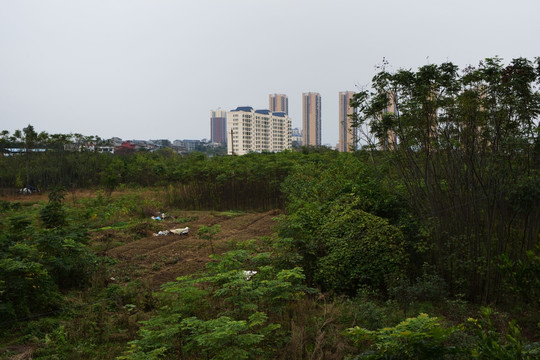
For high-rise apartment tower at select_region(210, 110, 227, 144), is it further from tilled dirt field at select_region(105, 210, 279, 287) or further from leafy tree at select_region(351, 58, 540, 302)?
leafy tree at select_region(351, 58, 540, 302)

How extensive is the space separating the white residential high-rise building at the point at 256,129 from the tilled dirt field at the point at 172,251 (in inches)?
1869

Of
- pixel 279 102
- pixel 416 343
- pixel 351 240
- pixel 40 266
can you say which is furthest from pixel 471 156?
pixel 279 102

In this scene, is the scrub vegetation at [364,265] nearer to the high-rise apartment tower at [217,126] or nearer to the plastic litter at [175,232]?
the plastic litter at [175,232]

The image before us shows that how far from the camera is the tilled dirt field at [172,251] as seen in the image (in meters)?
6.84

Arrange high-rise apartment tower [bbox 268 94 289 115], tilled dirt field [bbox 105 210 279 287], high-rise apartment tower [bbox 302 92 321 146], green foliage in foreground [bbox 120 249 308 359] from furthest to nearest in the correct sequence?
high-rise apartment tower [bbox 268 94 289 115]
high-rise apartment tower [bbox 302 92 321 146]
tilled dirt field [bbox 105 210 279 287]
green foliage in foreground [bbox 120 249 308 359]

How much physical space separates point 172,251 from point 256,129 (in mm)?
58342

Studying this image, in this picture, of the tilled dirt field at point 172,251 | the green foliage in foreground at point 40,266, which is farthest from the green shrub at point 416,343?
the tilled dirt field at point 172,251

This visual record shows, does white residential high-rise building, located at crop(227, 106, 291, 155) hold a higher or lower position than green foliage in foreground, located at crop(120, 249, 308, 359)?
higher

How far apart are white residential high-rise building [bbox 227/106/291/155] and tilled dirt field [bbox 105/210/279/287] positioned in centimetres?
4746

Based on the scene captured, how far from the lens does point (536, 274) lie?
3898 mm

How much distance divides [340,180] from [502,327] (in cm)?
464

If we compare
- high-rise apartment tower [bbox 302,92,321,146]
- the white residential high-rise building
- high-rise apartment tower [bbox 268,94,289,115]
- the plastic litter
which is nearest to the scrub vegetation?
the plastic litter

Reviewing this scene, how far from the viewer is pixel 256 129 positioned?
2596 inches

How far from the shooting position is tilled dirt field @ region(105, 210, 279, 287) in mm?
6840
